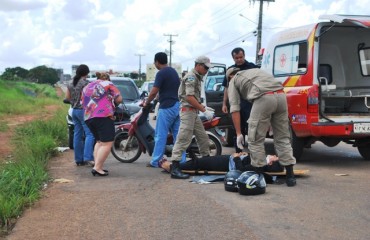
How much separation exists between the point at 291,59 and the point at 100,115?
11.3 ft

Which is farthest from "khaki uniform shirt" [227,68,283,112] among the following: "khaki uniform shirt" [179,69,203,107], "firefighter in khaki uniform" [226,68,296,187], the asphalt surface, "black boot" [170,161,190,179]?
"black boot" [170,161,190,179]

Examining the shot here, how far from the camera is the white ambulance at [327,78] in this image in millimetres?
8086

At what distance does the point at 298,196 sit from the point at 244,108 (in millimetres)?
2215

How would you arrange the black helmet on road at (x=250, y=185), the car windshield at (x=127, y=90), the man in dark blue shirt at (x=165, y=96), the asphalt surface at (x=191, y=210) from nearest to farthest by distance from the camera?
the asphalt surface at (x=191, y=210) → the black helmet on road at (x=250, y=185) → the man in dark blue shirt at (x=165, y=96) → the car windshield at (x=127, y=90)

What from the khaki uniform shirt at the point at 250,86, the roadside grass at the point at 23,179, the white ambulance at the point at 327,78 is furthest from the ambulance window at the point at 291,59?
the roadside grass at the point at 23,179

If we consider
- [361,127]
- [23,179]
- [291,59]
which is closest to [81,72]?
[23,179]

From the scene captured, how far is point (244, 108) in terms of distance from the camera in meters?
8.15

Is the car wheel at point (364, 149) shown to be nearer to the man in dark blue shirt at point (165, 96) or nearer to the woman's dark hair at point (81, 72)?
the man in dark blue shirt at point (165, 96)

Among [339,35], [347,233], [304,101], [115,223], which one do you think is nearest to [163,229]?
[115,223]

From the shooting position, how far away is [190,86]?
7.50 meters

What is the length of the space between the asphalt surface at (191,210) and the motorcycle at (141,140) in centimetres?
89

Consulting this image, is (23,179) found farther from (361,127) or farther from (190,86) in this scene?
(361,127)

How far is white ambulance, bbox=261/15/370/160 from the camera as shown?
809 cm

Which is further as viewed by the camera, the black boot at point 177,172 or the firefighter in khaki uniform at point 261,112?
the black boot at point 177,172
